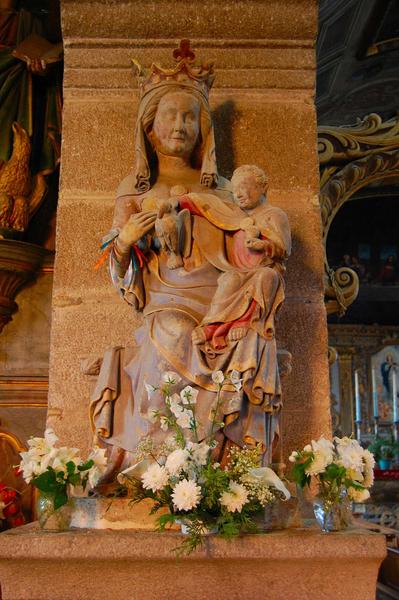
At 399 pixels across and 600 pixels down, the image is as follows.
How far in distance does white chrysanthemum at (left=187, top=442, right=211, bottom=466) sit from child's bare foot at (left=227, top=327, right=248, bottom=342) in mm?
474

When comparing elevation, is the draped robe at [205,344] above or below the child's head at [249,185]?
below

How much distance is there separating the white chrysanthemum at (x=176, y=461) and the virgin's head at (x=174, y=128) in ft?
4.68

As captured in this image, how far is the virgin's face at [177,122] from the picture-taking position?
3369 millimetres

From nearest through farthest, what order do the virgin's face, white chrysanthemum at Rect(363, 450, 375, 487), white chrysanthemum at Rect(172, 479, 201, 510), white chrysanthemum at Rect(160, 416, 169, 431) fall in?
white chrysanthemum at Rect(172, 479, 201, 510)
white chrysanthemum at Rect(160, 416, 169, 431)
white chrysanthemum at Rect(363, 450, 375, 487)
the virgin's face

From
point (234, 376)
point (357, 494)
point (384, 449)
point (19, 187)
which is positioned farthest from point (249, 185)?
point (384, 449)

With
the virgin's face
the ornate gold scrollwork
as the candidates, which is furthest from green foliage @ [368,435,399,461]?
the virgin's face

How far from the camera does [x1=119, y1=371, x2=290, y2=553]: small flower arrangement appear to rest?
248 cm

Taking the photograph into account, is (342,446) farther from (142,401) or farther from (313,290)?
(313,290)

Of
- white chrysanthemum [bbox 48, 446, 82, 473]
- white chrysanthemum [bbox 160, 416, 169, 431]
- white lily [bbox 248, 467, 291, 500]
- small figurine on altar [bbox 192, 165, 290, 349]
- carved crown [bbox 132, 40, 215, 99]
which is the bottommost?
white lily [bbox 248, 467, 291, 500]

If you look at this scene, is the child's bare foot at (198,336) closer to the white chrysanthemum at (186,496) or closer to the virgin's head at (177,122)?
the white chrysanthemum at (186,496)

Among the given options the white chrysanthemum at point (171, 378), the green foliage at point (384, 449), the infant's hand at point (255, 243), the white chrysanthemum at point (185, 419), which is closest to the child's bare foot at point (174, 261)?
the infant's hand at point (255, 243)

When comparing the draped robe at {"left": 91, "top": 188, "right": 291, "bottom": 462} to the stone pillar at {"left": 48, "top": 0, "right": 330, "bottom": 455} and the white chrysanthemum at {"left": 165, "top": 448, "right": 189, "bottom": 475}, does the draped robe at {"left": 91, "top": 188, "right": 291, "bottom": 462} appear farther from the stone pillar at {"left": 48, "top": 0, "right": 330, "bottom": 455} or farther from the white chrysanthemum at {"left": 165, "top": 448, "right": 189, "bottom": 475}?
the stone pillar at {"left": 48, "top": 0, "right": 330, "bottom": 455}

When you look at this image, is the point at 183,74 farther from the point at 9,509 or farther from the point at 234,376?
the point at 9,509

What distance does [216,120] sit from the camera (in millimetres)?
4094
